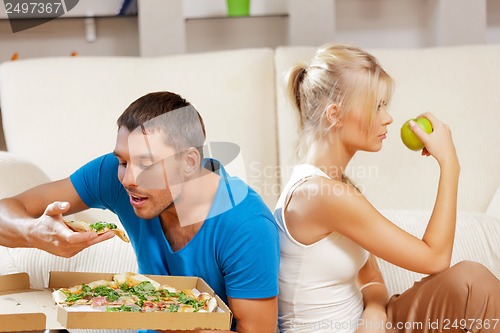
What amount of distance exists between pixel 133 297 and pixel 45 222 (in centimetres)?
20

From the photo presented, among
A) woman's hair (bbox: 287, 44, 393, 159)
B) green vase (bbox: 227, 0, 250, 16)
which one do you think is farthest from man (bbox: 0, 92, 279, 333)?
green vase (bbox: 227, 0, 250, 16)

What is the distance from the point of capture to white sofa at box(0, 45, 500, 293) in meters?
2.12

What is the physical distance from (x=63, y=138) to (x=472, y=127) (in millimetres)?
1193

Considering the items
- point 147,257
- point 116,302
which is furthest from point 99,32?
point 116,302

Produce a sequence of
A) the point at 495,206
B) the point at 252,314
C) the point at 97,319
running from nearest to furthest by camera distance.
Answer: the point at 97,319, the point at 252,314, the point at 495,206

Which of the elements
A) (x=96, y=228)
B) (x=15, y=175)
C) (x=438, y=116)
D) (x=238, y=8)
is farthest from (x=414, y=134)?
(x=238, y=8)

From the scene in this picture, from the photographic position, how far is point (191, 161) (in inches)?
50.5

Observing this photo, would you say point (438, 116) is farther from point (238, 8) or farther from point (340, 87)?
A: point (238, 8)

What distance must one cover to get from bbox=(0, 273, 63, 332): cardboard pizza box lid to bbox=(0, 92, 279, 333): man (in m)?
0.07

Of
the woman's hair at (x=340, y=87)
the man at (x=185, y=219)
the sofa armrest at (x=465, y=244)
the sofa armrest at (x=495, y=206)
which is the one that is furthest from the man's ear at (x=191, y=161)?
the sofa armrest at (x=495, y=206)

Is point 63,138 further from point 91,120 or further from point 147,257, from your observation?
point 147,257

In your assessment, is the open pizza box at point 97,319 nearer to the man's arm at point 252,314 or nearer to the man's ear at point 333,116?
the man's arm at point 252,314

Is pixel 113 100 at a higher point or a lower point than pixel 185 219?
higher

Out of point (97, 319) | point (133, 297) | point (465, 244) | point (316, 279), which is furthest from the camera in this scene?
point (465, 244)
